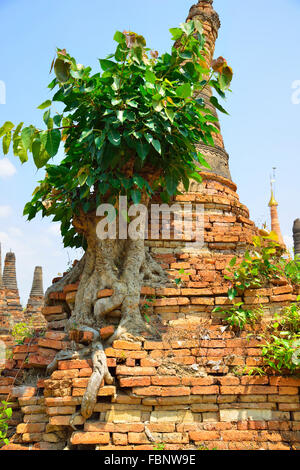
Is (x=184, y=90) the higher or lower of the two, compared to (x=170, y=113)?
higher

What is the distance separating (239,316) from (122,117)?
2172 millimetres

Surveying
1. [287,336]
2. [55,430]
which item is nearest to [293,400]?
[287,336]

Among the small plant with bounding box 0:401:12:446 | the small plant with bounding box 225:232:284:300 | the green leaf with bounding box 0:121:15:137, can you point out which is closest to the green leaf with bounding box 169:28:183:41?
the green leaf with bounding box 0:121:15:137

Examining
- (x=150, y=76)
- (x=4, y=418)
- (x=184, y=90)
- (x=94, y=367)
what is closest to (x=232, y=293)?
(x=94, y=367)

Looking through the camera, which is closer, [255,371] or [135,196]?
[255,371]

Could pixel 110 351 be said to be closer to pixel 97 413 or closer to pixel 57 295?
pixel 97 413

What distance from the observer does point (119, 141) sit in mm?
4160

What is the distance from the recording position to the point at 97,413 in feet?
13.0

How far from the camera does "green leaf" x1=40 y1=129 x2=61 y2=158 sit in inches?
164

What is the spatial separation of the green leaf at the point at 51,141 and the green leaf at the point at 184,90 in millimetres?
1150

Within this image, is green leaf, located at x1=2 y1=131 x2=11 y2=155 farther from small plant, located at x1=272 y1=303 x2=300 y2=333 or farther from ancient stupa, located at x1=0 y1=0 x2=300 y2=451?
small plant, located at x1=272 y1=303 x2=300 y2=333

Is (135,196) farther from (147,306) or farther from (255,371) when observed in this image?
(255,371)

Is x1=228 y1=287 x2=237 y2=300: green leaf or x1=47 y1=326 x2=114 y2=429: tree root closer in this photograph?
x1=47 y1=326 x2=114 y2=429: tree root
